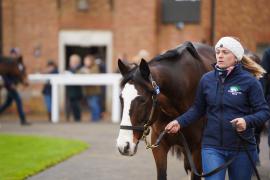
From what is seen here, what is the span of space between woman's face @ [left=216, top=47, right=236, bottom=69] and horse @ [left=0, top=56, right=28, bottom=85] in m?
11.8

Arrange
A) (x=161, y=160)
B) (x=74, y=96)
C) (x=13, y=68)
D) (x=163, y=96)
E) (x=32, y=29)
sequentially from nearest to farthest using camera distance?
(x=163, y=96), (x=161, y=160), (x=13, y=68), (x=74, y=96), (x=32, y=29)

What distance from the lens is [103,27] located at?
22047mm

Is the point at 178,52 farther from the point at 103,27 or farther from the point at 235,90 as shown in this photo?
the point at 103,27

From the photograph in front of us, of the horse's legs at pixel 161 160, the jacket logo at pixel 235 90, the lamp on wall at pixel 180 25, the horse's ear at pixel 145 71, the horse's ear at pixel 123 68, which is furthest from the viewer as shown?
the lamp on wall at pixel 180 25

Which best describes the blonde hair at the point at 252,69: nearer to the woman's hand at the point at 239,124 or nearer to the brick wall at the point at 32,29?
the woman's hand at the point at 239,124

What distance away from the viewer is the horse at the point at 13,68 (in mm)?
16594

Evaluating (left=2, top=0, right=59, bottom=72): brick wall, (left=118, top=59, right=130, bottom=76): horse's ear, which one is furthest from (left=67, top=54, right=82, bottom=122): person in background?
(left=118, top=59, right=130, bottom=76): horse's ear

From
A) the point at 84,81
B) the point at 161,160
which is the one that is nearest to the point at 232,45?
the point at 161,160

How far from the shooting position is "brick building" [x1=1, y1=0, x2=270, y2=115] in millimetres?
21625

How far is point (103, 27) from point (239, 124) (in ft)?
55.9

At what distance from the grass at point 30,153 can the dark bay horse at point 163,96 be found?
2.84m

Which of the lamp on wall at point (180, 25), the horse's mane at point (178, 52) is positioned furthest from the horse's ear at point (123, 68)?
the lamp on wall at point (180, 25)

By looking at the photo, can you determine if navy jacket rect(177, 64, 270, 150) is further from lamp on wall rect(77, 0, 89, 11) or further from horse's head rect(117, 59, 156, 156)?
lamp on wall rect(77, 0, 89, 11)

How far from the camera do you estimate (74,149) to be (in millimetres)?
12148
